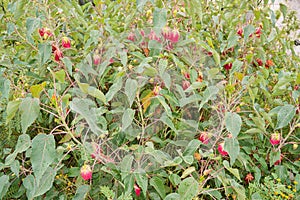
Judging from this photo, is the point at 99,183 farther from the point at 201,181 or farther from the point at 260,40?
the point at 260,40

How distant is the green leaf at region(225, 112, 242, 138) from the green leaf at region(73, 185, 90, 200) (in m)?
0.37

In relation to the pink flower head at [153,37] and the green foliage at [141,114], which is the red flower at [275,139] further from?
the pink flower head at [153,37]

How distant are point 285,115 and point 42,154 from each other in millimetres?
646

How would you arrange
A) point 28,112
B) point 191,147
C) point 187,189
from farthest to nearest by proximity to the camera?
point 191,147 → point 187,189 → point 28,112

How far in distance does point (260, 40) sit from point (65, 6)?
65cm

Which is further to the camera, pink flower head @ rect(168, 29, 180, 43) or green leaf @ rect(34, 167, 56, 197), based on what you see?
pink flower head @ rect(168, 29, 180, 43)

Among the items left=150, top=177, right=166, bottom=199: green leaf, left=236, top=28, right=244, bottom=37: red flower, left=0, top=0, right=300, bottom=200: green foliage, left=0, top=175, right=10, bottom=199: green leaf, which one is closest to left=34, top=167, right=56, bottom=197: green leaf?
left=0, top=0, right=300, bottom=200: green foliage

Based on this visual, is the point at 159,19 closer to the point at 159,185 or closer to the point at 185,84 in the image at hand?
the point at 185,84

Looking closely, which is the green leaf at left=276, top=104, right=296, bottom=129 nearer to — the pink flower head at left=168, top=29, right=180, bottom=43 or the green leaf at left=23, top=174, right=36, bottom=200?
the pink flower head at left=168, top=29, right=180, bottom=43

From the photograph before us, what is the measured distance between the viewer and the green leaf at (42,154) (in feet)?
2.51

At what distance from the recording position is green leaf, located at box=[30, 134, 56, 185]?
77cm

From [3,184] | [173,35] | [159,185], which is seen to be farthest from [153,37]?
[3,184]

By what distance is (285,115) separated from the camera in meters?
1.05

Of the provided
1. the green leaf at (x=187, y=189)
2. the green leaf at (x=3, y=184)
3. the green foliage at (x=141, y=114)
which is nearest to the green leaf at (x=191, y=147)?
the green foliage at (x=141, y=114)
